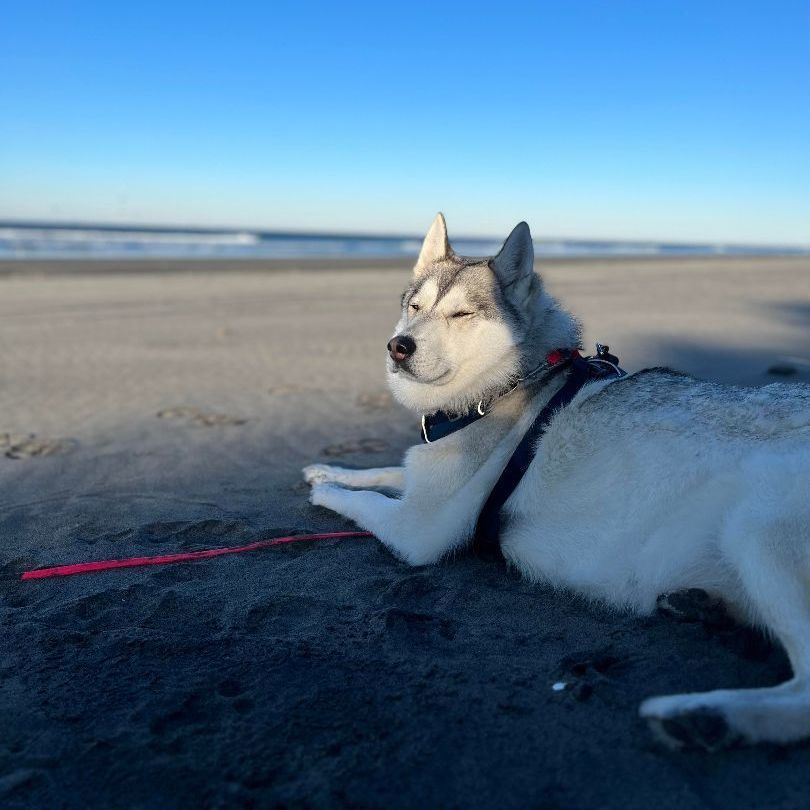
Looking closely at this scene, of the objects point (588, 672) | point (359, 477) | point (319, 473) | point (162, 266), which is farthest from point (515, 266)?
point (162, 266)

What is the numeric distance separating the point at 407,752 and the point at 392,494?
2.44 m

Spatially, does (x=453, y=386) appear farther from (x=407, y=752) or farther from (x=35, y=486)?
(x=35, y=486)

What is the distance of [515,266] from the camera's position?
13.1 feet

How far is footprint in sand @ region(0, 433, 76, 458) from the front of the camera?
5.46 m

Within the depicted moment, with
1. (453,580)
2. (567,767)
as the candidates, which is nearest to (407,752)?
(567,767)

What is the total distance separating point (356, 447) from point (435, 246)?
190 cm

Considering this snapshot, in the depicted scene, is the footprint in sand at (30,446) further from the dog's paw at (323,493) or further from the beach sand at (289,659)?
the dog's paw at (323,493)

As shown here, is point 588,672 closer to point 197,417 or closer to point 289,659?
point 289,659

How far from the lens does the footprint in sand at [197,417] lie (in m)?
6.46

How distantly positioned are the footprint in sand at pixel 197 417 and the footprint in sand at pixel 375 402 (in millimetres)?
1157

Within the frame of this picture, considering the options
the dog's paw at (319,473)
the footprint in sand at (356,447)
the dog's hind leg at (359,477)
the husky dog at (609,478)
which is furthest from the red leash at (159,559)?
the footprint in sand at (356,447)

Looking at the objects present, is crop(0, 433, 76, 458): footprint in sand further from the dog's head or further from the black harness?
the black harness

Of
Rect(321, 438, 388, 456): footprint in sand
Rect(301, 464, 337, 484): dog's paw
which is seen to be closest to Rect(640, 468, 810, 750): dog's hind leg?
Rect(301, 464, 337, 484): dog's paw

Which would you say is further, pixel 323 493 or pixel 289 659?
pixel 323 493
